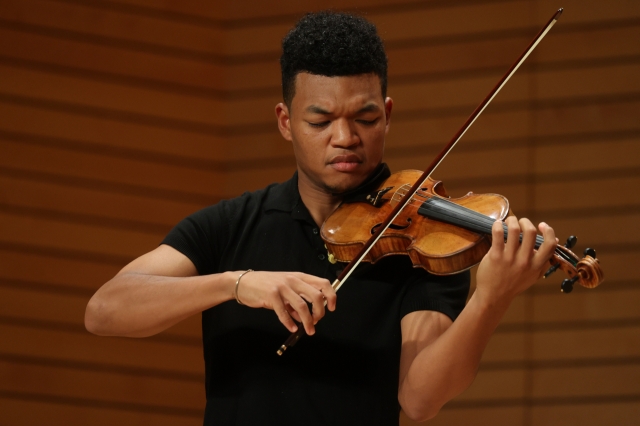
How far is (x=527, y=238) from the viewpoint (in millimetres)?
1407

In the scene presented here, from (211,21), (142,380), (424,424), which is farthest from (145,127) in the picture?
(424,424)

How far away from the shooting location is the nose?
177cm

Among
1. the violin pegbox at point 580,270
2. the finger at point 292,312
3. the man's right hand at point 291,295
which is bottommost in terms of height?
the finger at point 292,312

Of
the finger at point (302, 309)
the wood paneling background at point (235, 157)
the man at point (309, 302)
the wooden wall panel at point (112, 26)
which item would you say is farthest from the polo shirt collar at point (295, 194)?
the wooden wall panel at point (112, 26)

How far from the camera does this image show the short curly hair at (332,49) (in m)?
1.82

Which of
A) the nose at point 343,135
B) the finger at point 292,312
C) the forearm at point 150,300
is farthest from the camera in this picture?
the nose at point 343,135

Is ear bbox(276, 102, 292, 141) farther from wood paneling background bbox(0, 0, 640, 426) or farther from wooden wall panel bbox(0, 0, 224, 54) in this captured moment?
wooden wall panel bbox(0, 0, 224, 54)

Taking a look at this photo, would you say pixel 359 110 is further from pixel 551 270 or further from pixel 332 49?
pixel 551 270

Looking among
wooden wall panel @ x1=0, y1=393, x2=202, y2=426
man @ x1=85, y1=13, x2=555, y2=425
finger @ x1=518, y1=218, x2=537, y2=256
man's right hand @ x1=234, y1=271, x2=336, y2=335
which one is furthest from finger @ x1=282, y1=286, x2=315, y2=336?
wooden wall panel @ x1=0, y1=393, x2=202, y2=426

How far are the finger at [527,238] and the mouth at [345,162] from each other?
48cm

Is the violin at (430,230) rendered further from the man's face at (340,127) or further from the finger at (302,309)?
the finger at (302,309)

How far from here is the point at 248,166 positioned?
12.6ft

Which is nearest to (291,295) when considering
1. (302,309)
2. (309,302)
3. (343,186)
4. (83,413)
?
(302,309)

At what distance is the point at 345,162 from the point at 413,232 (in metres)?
0.24
